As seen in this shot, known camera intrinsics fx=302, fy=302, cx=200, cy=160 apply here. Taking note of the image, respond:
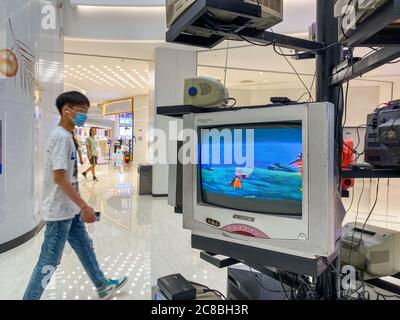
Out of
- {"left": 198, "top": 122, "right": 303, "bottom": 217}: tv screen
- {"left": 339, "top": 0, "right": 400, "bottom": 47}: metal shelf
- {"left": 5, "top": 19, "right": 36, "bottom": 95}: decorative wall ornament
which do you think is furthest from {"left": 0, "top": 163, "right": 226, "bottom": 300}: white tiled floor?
{"left": 339, "top": 0, "right": 400, "bottom": 47}: metal shelf

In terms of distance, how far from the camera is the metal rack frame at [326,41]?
100cm

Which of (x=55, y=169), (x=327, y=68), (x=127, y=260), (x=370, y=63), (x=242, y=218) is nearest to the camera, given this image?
(x=370, y=63)

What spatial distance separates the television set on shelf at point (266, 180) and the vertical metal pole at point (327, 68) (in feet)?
1.19

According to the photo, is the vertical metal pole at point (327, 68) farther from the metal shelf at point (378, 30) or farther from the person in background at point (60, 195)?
the person in background at point (60, 195)

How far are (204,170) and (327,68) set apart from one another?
2.61 ft

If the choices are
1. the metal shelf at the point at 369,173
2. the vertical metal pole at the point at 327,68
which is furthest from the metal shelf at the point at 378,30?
the metal shelf at the point at 369,173

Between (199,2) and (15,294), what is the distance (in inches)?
102

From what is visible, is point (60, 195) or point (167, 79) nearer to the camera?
point (60, 195)

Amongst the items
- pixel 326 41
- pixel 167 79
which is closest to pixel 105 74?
pixel 167 79

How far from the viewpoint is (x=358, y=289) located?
5.13 ft

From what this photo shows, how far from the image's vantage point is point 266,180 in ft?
3.91

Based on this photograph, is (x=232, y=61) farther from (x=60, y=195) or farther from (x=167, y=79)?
(x=60, y=195)

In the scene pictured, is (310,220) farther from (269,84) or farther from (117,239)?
(269,84)

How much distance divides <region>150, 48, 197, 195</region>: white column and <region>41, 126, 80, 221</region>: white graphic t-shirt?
471 cm
